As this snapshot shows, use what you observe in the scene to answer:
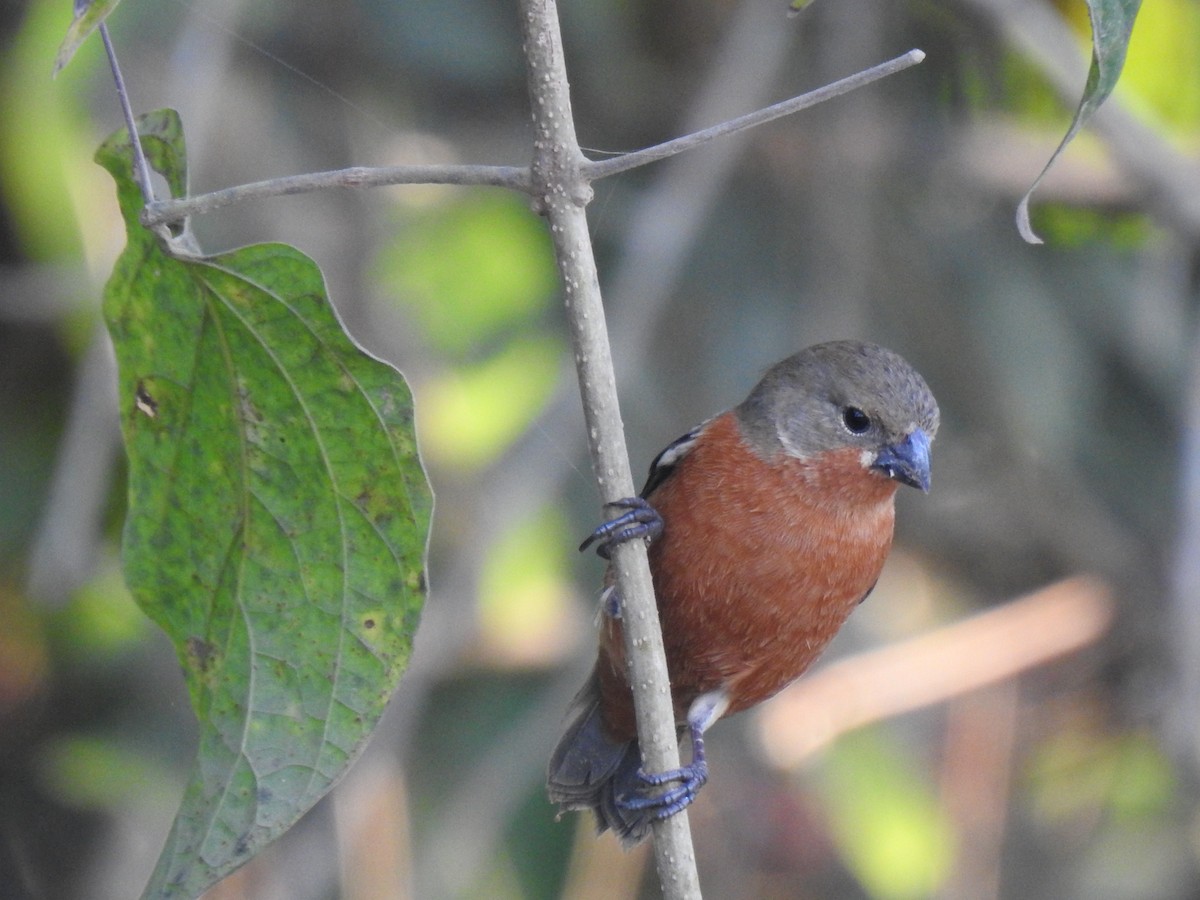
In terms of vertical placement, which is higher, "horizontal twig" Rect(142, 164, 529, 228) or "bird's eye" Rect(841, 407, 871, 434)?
"bird's eye" Rect(841, 407, 871, 434)

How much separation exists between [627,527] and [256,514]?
32.9 inches

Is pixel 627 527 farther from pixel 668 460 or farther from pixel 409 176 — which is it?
pixel 668 460

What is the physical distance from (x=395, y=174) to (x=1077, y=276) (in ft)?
15.2

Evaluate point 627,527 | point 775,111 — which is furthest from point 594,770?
point 775,111

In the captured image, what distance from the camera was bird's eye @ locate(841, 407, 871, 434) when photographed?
3.61 m

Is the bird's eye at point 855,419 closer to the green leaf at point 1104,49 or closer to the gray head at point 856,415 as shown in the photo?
the gray head at point 856,415

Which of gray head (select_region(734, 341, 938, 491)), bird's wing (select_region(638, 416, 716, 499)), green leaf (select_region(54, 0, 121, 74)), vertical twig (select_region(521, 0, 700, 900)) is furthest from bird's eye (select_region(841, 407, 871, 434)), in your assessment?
green leaf (select_region(54, 0, 121, 74))

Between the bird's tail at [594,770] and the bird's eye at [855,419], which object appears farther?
the bird's tail at [594,770]

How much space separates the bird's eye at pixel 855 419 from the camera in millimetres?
3611

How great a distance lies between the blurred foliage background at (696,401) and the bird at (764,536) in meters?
1.07

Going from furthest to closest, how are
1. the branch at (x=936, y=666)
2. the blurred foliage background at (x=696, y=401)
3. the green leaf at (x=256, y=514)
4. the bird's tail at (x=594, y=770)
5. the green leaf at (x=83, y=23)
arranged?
the branch at (x=936, y=666) < the blurred foliage background at (x=696, y=401) < the bird's tail at (x=594, y=770) < the green leaf at (x=256, y=514) < the green leaf at (x=83, y=23)

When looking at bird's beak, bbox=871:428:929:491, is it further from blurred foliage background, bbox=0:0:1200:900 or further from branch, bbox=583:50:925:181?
branch, bbox=583:50:925:181

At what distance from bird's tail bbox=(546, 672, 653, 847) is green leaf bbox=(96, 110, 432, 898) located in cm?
203

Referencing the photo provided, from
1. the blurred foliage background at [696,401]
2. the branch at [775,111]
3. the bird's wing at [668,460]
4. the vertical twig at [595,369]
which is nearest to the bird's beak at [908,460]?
the bird's wing at [668,460]
